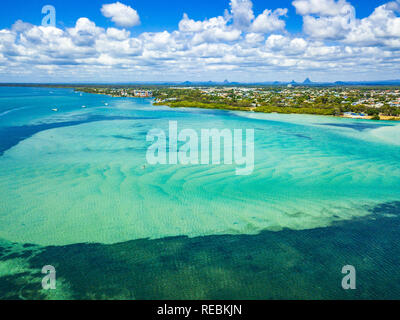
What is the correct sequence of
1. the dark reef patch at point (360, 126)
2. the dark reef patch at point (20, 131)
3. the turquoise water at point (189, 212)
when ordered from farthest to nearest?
the dark reef patch at point (360, 126) → the dark reef patch at point (20, 131) → the turquoise water at point (189, 212)

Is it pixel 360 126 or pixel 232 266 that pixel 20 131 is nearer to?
pixel 232 266

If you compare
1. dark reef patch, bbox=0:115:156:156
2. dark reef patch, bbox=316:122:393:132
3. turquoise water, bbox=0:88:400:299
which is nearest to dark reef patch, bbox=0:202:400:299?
turquoise water, bbox=0:88:400:299

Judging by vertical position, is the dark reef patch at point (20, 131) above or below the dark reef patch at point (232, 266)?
above

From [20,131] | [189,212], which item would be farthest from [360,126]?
[20,131]

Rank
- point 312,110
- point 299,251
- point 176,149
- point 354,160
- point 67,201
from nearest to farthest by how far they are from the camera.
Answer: point 299,251 < point 67,201 < point 354,160 < point 176,149 < point 312,110

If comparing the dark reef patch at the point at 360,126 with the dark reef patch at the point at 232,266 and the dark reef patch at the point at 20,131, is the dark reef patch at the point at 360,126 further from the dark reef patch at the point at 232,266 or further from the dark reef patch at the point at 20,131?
the dark reef patch at the point at 20,131

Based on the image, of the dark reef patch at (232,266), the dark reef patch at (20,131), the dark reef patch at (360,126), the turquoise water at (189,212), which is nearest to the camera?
the dark reef patch at (232,266)

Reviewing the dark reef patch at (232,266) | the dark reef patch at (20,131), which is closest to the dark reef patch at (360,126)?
the dark reef patch at (232,266)
